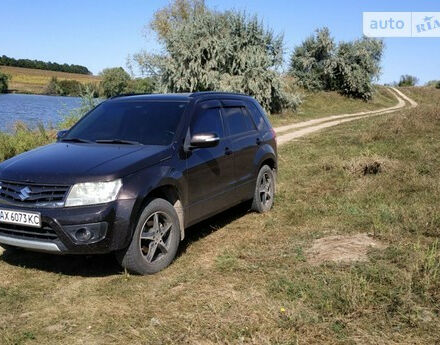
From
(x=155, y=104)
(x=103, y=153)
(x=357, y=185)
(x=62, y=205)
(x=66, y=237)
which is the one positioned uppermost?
(x=155, y=104)

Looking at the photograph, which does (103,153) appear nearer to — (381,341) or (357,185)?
(381,341)

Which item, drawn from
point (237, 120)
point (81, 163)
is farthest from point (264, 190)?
point (81, 163)

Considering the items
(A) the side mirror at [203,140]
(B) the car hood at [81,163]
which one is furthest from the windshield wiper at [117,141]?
(A) the side mirror at [203,140]

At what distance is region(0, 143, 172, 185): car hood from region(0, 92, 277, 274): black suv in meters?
0.01

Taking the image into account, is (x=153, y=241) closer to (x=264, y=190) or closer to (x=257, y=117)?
(x=264, y=190)

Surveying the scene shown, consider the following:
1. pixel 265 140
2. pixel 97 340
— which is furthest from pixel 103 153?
pixel 265 140

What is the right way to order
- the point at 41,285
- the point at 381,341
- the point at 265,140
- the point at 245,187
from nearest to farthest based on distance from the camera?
the point at 381,341
the point at 41,285
the point at 245,187
the point at 265,140

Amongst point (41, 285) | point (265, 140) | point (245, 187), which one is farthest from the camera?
point (265, 140)

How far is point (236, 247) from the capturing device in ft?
17.3

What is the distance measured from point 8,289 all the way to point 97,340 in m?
1.47

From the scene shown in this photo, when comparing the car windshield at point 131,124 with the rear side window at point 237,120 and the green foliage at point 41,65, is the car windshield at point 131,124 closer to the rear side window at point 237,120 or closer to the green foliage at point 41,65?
the rear side window at point 237,120

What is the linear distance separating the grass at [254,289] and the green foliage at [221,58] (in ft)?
61.7

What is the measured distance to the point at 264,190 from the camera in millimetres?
Result: 6996

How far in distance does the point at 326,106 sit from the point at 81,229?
32618mm
